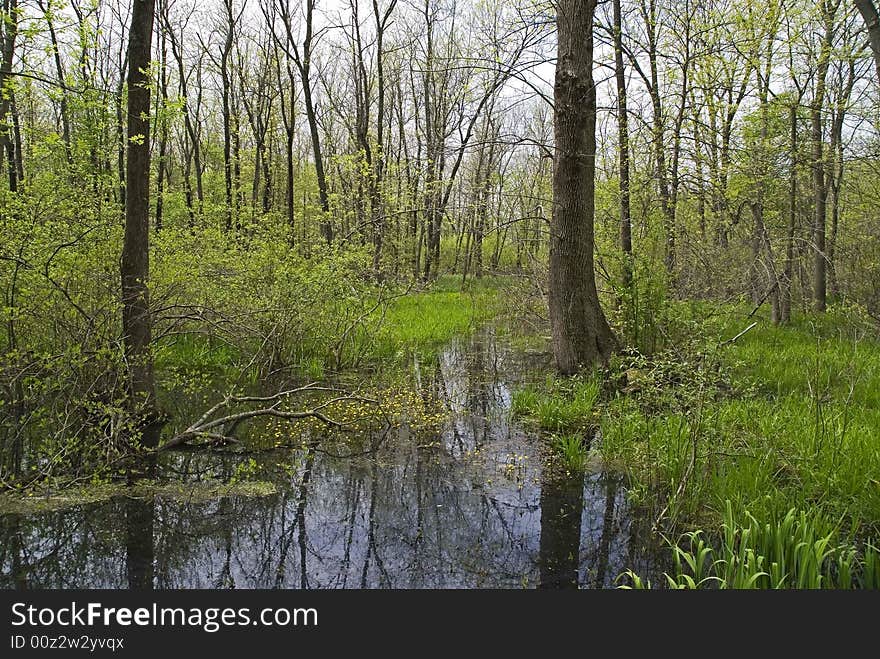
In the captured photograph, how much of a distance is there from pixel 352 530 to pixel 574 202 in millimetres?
5234

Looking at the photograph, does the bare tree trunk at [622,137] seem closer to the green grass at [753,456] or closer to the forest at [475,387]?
the forest at [475,387]

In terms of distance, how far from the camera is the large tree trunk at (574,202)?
7.20 meters

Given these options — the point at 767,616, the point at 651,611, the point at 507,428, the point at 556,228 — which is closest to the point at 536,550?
the point at 651,611

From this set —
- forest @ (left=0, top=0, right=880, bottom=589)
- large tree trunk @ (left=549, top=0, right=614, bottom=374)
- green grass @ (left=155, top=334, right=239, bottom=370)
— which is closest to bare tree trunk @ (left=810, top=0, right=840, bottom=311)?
forest @ (left=0, top=0, right=880, bottom=589)

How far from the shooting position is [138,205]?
5750 millimetres

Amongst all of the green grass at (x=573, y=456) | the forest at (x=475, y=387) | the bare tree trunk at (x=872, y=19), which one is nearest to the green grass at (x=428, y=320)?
the forest at (x=475, y=387)

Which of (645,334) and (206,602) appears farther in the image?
(645,334)

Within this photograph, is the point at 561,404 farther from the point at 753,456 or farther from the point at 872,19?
the point at 872,19

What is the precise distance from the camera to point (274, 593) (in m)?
3.02

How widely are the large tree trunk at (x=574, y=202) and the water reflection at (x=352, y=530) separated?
8.70 ft

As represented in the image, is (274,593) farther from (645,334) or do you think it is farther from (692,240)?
(692,240)

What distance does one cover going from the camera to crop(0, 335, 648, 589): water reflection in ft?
11.1

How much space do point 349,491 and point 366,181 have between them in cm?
1670

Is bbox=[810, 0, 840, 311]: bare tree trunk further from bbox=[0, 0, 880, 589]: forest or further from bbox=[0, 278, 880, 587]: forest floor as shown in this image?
bbox=[0, 278, 880, 587]: forest floor
